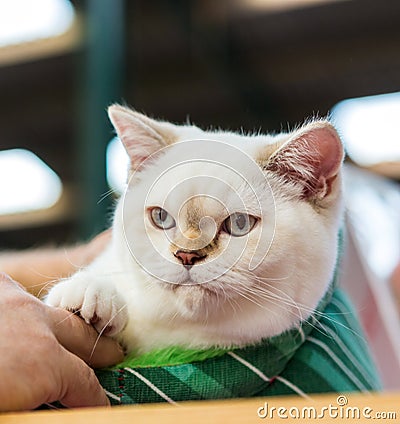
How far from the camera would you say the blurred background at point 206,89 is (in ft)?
3.04

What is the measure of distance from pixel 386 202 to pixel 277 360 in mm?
826

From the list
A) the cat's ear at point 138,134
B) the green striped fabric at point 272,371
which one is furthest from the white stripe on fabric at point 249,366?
the cat's ear at point 138,134

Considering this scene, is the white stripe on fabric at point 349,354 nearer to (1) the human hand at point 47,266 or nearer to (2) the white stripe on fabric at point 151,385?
(2) the white stripe on fabric at point 151,385

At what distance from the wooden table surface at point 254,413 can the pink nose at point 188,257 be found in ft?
0.47

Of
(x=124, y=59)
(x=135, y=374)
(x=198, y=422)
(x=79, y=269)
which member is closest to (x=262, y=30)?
(x=79, y=269)

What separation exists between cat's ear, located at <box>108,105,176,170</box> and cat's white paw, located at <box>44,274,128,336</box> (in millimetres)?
129

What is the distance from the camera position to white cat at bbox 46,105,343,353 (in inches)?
23.6

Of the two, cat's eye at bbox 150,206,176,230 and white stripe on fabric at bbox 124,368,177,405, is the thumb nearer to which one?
white stripe on fabric at bbox 124,368,177,405

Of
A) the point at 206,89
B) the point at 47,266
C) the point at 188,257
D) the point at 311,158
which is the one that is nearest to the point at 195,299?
the point at 188,257

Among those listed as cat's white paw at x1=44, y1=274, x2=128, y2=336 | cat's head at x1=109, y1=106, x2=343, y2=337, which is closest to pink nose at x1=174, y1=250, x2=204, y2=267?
cat's head at x1=109, y1=106, x2=343, y2=337

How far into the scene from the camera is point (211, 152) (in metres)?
0.64

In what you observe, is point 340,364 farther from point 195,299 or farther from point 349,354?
point 195,299

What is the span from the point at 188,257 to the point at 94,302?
0.39 ft

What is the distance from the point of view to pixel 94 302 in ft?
2.14
